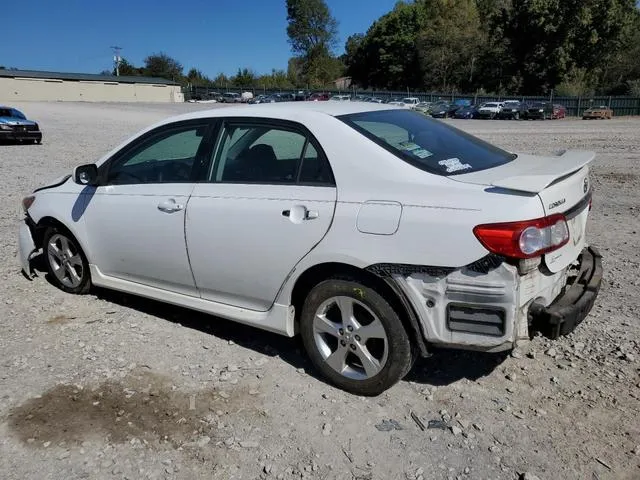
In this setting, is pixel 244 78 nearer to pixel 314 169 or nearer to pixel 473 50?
pixel 473 50

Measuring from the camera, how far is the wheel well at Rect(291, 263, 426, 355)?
3111 millimetres

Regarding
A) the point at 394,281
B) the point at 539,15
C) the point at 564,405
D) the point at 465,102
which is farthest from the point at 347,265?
the point at 539,15

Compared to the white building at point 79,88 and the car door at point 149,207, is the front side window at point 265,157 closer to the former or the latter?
the car door at point 149,207

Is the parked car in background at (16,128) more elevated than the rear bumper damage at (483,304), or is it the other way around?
the rear bumper damage at (483,304)

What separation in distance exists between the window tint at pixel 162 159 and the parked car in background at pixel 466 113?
47083 millimetres

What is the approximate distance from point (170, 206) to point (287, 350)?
129cm

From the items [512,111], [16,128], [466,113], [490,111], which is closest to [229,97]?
[466,113]

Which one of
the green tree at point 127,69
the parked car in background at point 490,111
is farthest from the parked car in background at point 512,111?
the green tree at point 127,69

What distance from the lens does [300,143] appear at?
141 inches

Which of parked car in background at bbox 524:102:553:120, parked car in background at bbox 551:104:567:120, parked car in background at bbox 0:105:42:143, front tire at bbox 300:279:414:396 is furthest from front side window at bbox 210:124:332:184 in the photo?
parked car in background at bbox 551:104:567:120

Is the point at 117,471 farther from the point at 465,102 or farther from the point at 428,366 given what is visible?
the point at 465,102

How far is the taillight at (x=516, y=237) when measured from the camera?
2805mm

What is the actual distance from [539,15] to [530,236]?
71809mm

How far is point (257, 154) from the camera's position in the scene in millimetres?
3842
